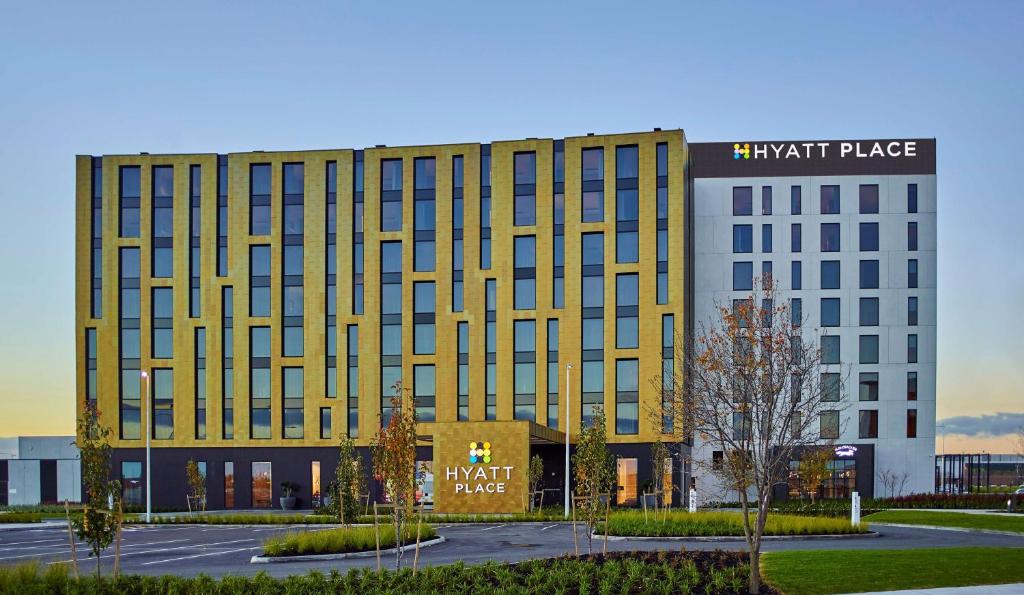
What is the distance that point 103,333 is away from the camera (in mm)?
68938

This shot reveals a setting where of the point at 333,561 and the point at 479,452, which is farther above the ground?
the point at 333,561

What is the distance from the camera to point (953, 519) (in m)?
44.6

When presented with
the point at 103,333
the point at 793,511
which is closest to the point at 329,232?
the point at 103,333

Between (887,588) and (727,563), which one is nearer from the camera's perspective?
(887,588)

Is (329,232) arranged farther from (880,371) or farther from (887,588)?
(887,588)

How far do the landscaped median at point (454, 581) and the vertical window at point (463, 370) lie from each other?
4435cm

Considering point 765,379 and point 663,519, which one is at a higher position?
point 765,379

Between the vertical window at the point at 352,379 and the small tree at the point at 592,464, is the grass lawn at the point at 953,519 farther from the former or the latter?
the vertical window at the point at 352,379

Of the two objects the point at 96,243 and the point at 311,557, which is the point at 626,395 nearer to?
the point at 96,243

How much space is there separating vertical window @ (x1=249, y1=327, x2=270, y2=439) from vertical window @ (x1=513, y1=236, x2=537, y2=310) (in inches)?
643

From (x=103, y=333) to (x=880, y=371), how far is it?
170ft

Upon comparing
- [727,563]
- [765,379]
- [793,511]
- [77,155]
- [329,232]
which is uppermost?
[77,155]

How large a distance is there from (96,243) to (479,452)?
31262 mm

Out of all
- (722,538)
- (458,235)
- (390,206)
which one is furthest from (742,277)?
(722,538)
